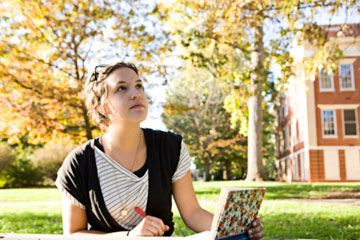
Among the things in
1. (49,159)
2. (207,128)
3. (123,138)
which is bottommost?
(123,138)

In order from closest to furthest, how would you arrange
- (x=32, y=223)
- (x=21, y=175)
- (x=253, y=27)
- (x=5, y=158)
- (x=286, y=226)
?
(x=286, y=226) → (x=32, y=223) → (x=253, y=27) → (x=5, y=158) → (x=21, y=175)

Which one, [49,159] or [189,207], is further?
[49,159]

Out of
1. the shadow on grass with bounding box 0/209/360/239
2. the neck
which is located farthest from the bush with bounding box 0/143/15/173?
the neck

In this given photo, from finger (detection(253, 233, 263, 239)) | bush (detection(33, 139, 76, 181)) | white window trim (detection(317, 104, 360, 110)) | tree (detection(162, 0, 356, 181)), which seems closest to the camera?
finger (detection(253, 233, 263, 239))

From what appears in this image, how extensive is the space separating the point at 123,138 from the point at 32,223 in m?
5.44

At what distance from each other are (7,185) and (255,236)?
28082 mm

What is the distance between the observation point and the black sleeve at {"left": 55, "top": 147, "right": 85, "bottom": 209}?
2385mm

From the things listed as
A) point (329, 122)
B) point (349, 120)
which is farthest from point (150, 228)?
point (349, 120)

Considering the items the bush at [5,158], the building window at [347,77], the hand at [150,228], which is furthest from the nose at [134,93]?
the building window at [347,77]

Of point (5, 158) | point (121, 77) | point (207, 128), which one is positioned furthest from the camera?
point (207, 128)

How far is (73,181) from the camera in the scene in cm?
241

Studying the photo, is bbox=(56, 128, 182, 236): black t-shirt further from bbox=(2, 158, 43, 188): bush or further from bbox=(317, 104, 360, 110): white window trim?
bbox=(317, 104, 360, 110): white window trim

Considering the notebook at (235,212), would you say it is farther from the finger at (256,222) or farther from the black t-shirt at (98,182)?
the black t-shirt at (98,182)

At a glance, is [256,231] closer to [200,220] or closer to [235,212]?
[235,212]
